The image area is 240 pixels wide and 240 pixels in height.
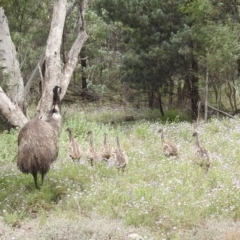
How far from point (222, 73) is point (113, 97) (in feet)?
30.5

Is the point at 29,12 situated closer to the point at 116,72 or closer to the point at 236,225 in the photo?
the point at 116,72

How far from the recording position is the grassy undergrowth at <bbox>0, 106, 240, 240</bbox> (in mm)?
7625

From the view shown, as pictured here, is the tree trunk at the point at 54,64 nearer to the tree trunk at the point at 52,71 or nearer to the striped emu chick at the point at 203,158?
the tree trunk at the point at 52,71

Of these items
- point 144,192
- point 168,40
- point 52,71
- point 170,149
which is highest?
point 168,40

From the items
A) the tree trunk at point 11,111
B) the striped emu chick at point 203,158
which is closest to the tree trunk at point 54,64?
the tree trunk at point 11,111

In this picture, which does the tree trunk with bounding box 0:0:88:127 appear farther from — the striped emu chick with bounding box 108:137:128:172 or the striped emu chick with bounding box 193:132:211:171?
the striped emu chick with bounding box 193:132:211:171

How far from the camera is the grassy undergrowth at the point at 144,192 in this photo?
7625 mm

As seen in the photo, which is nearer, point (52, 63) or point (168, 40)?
point (52, 63)

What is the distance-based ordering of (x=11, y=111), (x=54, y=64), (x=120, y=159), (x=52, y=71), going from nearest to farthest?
(x=120, y=159)
(x=52, y=71)
(x=54, y=64)
(x=11, y=111)

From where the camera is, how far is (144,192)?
334 inches

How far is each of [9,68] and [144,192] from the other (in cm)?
858

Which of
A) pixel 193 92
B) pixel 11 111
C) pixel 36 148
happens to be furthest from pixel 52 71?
pixel 193 92

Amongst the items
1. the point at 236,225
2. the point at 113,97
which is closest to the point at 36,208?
the point at 236,225

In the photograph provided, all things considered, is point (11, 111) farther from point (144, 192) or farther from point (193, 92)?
point (193, 92)
